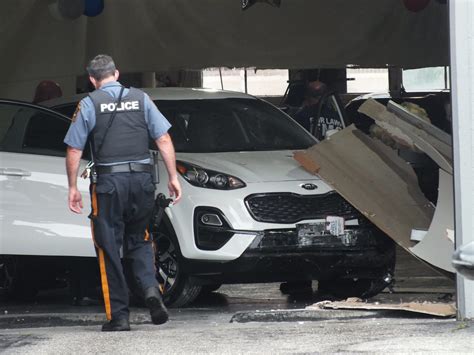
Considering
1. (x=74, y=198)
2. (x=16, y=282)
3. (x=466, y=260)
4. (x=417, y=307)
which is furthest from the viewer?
(x=16, y=282)

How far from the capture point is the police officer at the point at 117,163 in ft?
25.7

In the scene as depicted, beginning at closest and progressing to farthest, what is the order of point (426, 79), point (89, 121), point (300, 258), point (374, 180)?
1. point (89, 121)
2. point (300, 258)
3. point (374, 180)
4. point (426, 79)

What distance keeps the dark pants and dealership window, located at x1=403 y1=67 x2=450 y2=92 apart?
17.9 meters

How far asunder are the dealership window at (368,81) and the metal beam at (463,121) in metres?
30.4

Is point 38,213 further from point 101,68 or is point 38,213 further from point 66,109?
point 101,68

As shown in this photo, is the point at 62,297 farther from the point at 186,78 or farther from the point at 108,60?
the point at 186,78

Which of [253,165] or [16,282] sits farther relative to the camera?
[16,282]

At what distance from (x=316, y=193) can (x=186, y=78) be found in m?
14.0

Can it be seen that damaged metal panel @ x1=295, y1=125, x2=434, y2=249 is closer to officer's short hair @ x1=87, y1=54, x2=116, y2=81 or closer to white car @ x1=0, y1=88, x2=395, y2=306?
white car @ x1=0, y1=88, x2=395, y2=306

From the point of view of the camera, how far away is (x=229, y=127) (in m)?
10.3

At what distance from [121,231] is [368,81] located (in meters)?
33.6

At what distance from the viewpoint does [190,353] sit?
23.1ft

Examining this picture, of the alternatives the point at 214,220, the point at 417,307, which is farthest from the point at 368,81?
the point at 417,307

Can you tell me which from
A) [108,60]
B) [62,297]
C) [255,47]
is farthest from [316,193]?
[255,47]
